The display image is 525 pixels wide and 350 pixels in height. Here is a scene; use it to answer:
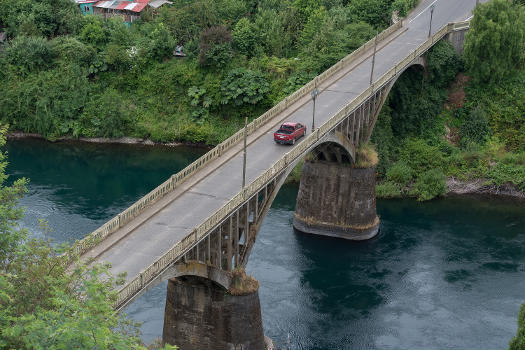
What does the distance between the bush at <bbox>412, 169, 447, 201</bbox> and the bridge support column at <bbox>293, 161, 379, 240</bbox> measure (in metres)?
9.70

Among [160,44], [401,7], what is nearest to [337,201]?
[401,7]

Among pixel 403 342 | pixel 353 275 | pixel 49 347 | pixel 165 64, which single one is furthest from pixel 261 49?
pixel 49 347

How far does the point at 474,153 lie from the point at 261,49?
31.4 meters

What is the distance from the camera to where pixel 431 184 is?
83.9 m

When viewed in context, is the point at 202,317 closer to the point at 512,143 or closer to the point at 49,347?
the point at 49,347

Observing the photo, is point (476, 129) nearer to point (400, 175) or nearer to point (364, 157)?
point (400, 175)

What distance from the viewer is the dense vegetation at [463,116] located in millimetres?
86188

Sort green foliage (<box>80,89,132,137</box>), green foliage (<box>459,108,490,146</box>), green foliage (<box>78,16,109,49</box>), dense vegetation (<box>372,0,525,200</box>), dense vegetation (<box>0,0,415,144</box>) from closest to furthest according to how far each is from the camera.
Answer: dense vegetation (<box>372,0,525,200</box>), green foliage (<box>459,108,490,146</box>), dense vegetation (<box>0,0,415,144</box>), green foliage (<box>80,89,132,137</box>), green foliage (<box>78,16,109,49</box>)

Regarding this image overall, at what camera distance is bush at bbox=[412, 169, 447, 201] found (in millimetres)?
83688

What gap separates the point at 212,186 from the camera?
5394cm

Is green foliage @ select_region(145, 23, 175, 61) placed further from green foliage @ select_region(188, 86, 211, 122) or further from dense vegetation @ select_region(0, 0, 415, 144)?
green foliage @ select_region(188, 86, 211, 122)

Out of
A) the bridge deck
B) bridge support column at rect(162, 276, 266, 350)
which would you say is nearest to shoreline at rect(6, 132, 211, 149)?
the bridge deck

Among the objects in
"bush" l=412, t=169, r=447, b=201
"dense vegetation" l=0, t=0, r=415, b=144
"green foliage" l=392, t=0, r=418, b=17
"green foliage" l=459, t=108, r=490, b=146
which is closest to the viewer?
"bush" l=412, t=169, r=447, b=201

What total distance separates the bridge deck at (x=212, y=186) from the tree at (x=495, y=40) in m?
9.64
